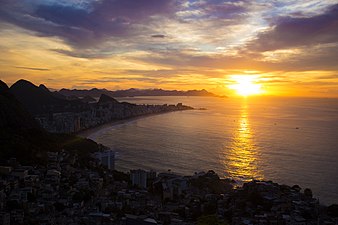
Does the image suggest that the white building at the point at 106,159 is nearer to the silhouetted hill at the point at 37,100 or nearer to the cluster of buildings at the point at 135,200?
the cluster of buildings at the point at 135,200

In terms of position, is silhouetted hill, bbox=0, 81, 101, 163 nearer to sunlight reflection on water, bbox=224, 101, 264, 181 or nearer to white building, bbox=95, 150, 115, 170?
white building, bbox=95, 150, 115, 170

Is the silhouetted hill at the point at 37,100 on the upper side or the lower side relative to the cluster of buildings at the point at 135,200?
upper

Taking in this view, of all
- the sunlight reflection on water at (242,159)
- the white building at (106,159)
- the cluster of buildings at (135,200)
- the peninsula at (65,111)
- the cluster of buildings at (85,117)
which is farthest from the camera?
the peninsula at (65,111)

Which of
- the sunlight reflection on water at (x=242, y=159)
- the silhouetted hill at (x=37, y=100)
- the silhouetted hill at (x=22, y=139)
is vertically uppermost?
the silhouetted hill at (x=37, y=100)

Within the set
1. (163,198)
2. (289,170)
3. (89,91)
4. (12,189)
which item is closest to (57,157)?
(12,189)

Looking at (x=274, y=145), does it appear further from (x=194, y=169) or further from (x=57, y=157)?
(x=57, y=157)

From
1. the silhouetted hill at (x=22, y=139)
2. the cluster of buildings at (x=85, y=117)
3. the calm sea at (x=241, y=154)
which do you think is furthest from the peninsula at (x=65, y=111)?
the silhouetted hill at (x=22, y=139)

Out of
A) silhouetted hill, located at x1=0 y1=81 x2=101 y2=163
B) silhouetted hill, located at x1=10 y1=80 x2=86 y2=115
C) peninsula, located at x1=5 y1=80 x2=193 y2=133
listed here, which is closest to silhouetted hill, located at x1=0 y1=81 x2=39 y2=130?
silhouetted hill, located at x1=0 y1=81 x2=101 y2=163
